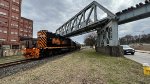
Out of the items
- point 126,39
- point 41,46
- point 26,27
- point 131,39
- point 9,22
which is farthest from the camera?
point 131,39

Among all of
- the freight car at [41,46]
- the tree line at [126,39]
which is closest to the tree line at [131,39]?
the tree line at [126,39]

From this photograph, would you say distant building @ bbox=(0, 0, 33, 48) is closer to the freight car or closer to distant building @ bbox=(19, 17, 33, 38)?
distant building @ bbox=(19, 17, 33, 38)

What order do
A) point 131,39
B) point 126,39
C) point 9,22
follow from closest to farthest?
point 9,22
point 126,39
point 131,39

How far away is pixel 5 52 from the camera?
3091 cm

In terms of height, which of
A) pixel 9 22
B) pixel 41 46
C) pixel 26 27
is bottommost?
pixel 41 46

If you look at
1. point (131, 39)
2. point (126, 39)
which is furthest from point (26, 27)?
point (131, 39)

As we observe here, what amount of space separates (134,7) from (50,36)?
11.7 metres

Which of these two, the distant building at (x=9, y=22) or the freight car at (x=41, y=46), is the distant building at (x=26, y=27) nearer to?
the distant building at (x=9, y=22)

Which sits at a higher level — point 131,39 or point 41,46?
point 131,39

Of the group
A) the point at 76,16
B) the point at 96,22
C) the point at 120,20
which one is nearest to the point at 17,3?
the point at 76,16

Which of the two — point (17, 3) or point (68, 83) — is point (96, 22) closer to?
point (68, 83)

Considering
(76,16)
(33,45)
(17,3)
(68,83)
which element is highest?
(17,3)

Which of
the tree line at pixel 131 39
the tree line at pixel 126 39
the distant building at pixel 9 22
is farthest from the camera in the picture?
Result: the tree line at pixel 131 39

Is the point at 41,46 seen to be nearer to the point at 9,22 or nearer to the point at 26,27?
the point at 9,22
